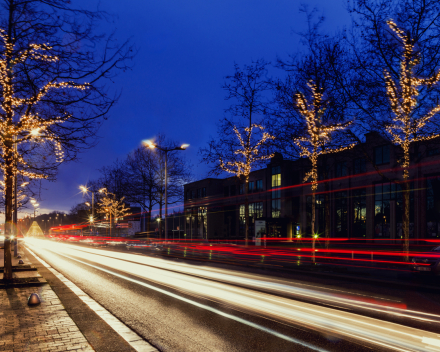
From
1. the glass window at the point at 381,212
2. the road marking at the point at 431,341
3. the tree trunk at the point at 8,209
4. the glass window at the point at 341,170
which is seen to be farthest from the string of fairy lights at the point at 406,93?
the glass window at the point at 341,170

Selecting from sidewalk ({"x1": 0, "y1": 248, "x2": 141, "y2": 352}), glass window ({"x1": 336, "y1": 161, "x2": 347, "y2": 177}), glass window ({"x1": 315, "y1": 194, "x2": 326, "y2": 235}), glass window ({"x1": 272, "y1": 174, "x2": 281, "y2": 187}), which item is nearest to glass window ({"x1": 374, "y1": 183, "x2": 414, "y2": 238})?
glass window ({"x1": 336, "y1": 161, "x2": 347, "y2": 177})

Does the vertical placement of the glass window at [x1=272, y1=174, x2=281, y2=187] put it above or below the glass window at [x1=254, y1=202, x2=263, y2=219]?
above

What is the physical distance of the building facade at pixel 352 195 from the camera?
3036cm

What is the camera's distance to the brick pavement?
5.31m

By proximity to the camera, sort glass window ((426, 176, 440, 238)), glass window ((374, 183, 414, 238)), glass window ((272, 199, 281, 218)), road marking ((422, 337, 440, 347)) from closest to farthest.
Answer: road marking ((422, 337, 440, 347))
glass window ((426, 176, 440, 238))
glass window ((374, 183, 414, 238))
glass window ((272, 199, 281, 218))

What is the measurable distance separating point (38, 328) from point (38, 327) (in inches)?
3.1

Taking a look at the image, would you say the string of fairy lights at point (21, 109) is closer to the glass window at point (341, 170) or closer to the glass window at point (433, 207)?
the glass window at point (433, 207)

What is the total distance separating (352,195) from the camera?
37.9 m

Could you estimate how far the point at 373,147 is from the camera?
35500 millimetres

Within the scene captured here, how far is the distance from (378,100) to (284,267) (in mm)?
9391

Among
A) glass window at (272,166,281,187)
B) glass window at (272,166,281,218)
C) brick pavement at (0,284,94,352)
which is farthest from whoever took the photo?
glass window at (272,166,281,187)

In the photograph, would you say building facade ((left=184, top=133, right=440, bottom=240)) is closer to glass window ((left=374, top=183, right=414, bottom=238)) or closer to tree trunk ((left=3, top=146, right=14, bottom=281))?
glass window ((left=374, top=183, right=414, bottom=238))

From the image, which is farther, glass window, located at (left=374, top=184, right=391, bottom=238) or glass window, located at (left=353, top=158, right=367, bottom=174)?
glass window, located at (left=353, top=158, right=367, bottom=174)

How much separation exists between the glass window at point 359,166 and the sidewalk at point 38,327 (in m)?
33.5
